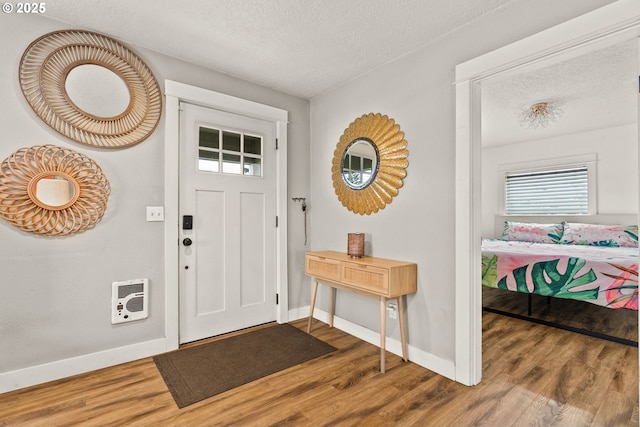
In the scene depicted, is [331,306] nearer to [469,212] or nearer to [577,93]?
[469,212]

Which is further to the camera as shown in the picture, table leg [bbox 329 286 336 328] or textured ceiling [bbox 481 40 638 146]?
table leg [bbox 329 286 336 328]

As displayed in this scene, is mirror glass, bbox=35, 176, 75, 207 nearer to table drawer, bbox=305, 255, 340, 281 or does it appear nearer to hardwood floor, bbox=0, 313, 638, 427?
hardwood floor, bbox=0, 313, 638, 427

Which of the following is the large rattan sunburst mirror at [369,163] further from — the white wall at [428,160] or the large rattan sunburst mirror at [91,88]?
the large rattan sunburst mirror at [91,88]

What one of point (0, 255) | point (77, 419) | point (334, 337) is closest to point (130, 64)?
point (0, 255)

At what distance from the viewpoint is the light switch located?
8.11 ft

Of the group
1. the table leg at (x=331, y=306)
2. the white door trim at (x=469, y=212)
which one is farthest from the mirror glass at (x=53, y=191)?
the white door trim at (x=469, y=212)

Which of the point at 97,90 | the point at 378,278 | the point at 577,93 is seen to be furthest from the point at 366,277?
the point at 577,93

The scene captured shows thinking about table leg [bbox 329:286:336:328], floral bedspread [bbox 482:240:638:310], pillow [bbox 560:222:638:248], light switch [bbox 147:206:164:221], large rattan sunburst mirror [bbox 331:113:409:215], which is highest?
large rattan sunburst mirror [bbox 331:113:409:215]

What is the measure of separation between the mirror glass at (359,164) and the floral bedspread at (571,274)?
184 cm

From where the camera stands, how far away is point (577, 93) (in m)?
3.33

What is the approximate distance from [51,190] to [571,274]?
433cm

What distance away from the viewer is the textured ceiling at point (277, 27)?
195 cm

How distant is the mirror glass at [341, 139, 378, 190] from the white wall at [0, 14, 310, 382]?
140 centimetres

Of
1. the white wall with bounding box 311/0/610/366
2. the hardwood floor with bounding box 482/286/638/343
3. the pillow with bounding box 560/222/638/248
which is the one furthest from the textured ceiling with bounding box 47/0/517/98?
the pillow with bounding box 560/222/638/248
